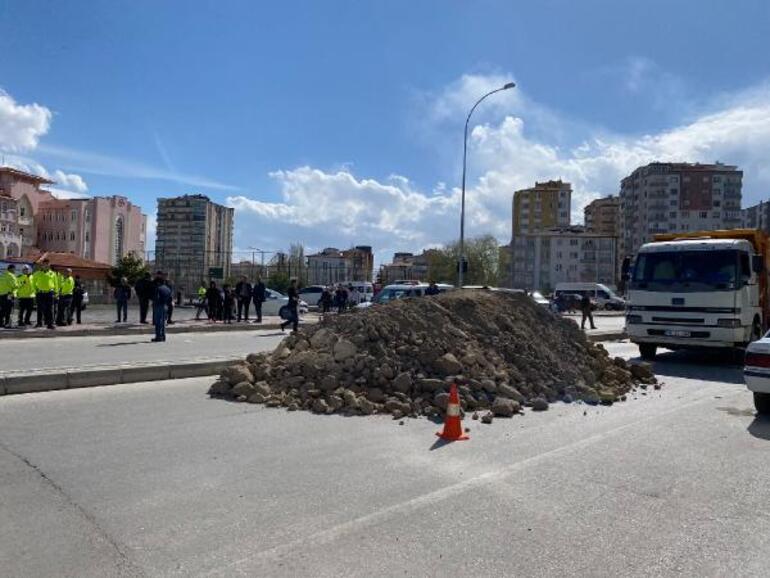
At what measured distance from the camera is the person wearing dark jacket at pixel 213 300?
25016 mm

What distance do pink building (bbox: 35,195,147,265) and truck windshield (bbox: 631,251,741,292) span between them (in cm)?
7875

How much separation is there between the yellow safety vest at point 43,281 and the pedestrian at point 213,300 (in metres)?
6.72

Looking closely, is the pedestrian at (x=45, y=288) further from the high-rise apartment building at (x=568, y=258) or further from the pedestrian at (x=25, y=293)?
the high-rise apartment building at (x=568, y=258)

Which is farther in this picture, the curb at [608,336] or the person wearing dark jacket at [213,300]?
the person wearing dark jacket at [213,300]

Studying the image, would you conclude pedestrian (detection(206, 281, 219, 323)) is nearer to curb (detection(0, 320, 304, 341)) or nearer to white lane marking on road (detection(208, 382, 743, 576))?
curb (detection(0, 320, 304, 341))

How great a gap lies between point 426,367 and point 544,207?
133 m

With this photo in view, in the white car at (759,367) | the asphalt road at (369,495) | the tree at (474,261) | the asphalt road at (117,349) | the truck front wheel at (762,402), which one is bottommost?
the asphalt road at (369,495)

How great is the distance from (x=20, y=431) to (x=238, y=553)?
13.8 ft

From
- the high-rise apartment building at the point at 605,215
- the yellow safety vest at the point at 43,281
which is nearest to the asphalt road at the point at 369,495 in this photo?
the yellow safety vest at the point at 43,281

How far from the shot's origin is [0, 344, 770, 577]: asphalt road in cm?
391

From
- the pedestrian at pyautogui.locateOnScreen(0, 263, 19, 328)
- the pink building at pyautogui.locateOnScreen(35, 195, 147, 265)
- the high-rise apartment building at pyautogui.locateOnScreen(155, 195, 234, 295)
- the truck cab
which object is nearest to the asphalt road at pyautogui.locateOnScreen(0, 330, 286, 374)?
the pedestrian at pyautogui.locateOnScreen(0, 263, 19, 328)

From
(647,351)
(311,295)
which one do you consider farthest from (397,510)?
(311,295)

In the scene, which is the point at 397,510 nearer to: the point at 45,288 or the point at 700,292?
the point at 700,292

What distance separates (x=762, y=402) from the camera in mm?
8547
